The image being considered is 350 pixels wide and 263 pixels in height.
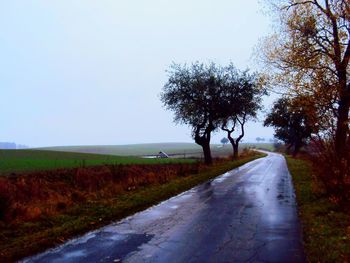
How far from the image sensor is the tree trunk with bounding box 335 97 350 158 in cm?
1428

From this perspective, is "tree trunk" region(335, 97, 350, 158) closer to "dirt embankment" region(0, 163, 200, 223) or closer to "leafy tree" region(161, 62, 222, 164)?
"dirt embankment" region(0, 163, 200, 223)

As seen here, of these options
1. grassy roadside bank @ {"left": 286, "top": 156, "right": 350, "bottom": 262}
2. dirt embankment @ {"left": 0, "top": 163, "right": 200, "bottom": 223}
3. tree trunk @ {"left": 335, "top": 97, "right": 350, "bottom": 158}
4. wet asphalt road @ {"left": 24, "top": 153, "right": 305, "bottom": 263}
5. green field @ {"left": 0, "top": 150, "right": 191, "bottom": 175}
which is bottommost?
wet asphalt road @ {"left": 24, "top": 153, "right": 305, "bottom": 263}

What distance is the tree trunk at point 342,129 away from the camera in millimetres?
14283

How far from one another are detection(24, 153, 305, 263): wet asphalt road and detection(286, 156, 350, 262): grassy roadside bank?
0.90 feet

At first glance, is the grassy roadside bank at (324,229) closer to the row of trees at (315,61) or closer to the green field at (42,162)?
the row of trees at (315,61)

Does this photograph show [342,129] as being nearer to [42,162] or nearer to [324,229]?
[324,229]

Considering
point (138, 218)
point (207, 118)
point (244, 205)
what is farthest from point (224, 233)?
point (207, 118)

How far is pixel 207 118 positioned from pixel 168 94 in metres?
5.06

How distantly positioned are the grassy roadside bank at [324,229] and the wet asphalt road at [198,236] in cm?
27

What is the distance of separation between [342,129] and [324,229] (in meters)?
6.69

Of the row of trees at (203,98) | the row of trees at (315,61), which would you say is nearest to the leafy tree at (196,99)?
the row of trees at (203,98)

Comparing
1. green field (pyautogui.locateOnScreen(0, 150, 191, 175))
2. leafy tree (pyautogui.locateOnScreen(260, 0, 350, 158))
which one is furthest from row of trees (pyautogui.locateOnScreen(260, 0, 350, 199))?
green field (pyautogui.locateOnScreen(0, 150, 191, 175))

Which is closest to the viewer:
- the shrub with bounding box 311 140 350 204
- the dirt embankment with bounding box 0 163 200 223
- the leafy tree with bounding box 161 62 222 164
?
the dirt embankment with bounding box 0 163 200 223

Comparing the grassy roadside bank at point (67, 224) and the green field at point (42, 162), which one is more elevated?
the green field at point (42, 162)
